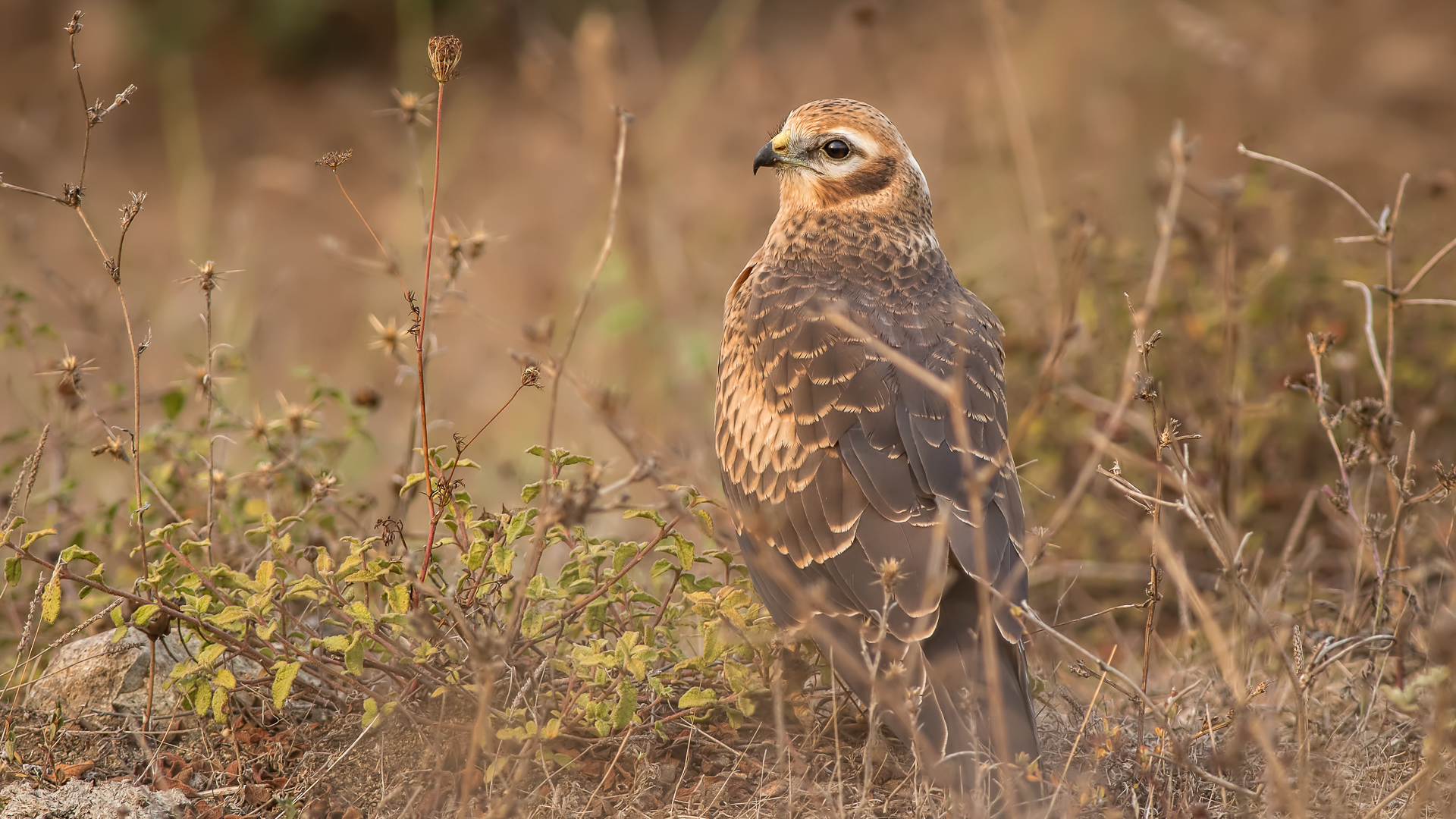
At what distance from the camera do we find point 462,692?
10.7 feet

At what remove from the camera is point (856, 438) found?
11.9 ft

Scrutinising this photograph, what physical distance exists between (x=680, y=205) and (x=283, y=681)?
7.40 metres

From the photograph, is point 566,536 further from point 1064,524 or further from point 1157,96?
point 1157,96

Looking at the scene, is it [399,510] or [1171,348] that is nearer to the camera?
[399,510]

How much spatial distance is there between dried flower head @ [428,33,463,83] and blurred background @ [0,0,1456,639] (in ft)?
2.29

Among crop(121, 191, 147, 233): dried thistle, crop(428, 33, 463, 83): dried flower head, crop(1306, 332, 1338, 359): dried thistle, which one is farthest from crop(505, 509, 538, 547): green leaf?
crop(1306, 332, 1338, 359): dried thistle

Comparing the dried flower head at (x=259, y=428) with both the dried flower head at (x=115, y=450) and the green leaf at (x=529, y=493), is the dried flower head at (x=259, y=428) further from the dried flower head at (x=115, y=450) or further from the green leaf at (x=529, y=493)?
the green leaf at (x=529, y=493)

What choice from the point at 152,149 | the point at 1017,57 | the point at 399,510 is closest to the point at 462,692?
the point at 399,510

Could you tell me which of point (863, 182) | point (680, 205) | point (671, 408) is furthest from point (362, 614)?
point (680, 205)

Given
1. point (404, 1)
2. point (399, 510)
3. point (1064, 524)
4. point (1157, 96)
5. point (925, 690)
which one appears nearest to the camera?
point (925, 690)

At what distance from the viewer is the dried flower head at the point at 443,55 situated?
3104 millimetres

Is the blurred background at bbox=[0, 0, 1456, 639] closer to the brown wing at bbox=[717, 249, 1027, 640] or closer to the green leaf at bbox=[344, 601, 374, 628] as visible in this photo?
the brown wing at bbox=[717, 249, 1027, 640]

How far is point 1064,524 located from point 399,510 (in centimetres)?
295

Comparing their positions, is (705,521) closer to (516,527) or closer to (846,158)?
(516,527)
